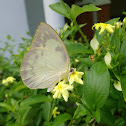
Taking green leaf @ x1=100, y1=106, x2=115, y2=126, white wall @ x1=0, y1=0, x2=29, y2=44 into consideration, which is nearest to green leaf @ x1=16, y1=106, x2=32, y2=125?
green leaf @ x1=100, y1=106, x2=115, y2=126

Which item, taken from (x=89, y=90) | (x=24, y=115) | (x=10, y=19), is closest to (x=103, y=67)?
(x=89, y=90)

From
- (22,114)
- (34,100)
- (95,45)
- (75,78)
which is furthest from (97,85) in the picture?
(22,114)

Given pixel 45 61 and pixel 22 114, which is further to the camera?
pixel 22 114

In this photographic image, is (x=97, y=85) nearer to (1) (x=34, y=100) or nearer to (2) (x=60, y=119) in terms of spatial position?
(2) (x=60, y=119)

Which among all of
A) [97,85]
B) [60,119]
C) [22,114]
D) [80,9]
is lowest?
[22,114]

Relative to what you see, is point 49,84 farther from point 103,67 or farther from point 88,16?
point 88,16

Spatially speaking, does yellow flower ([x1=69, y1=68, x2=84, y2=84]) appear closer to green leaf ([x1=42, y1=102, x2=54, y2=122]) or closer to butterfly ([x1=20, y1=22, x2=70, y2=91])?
butterfly ([x1=20, y1=22, x2=70, y2=91])

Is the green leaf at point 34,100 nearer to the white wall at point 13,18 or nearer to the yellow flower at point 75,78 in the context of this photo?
the yellow flower at point 75,78

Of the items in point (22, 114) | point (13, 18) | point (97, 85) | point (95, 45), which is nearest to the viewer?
point (97, 85)

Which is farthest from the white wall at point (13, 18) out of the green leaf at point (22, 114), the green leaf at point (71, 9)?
the green leaf at point (71, 9)
